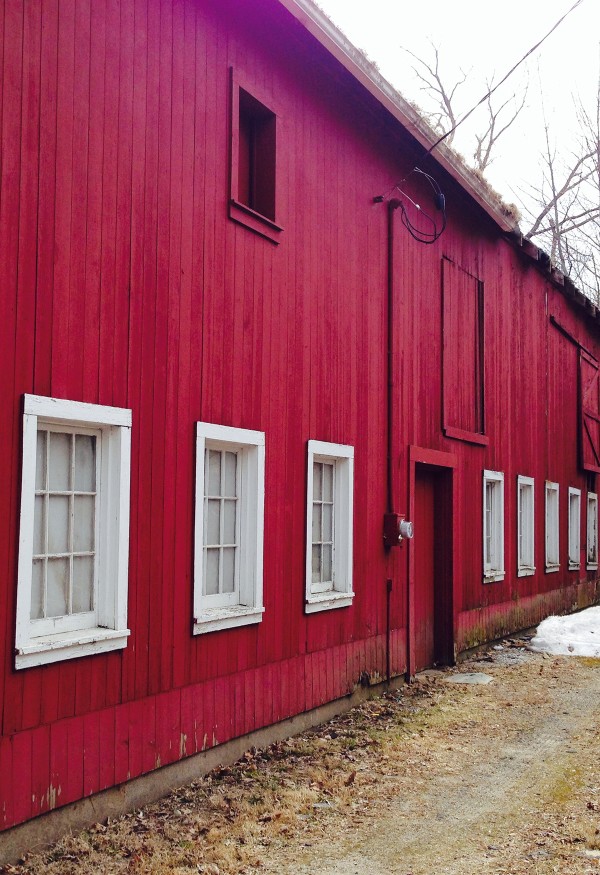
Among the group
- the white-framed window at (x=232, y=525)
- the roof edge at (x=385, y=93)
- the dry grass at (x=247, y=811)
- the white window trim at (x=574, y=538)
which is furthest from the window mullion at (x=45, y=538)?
the white window trim at (x=574, y=538)

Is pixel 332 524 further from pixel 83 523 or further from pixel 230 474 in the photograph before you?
pixel 83 523

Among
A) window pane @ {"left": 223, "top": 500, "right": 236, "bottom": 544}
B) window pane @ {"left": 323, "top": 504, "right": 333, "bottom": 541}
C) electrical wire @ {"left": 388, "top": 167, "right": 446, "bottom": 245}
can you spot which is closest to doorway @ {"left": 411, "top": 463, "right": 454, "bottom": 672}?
window pane @ {"left": 323, "top": 504, "right": 333, "bottom": 541}

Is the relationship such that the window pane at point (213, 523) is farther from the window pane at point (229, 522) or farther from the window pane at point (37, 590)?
the window pane at point (37, 590)

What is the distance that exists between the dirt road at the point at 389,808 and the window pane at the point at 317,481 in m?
2.09

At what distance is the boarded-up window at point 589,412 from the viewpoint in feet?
62.5

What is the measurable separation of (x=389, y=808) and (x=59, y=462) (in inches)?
123

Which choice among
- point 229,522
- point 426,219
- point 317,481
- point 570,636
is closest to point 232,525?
point 229,522

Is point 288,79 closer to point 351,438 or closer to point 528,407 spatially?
point 351,438

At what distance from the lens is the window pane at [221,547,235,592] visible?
7.27m

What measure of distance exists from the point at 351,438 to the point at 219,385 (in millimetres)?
2395

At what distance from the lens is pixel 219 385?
7.07m

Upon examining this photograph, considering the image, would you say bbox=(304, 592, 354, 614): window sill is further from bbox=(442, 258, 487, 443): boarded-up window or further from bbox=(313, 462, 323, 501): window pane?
bbox=(442, 258, 487, 443): boarded-up window

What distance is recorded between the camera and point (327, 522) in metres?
8.84

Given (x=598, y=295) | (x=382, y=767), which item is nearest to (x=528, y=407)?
(x=382, y=767)
